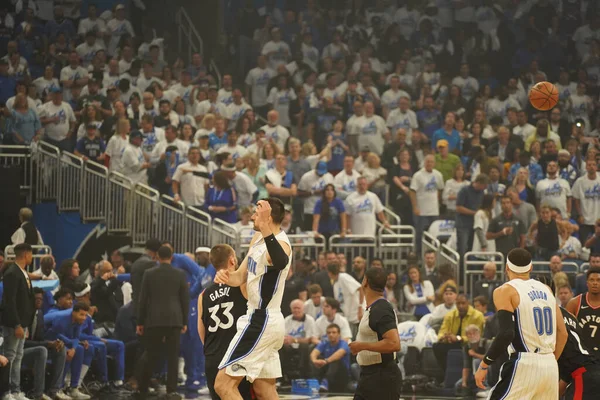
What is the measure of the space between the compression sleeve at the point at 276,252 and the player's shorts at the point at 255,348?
49 cm

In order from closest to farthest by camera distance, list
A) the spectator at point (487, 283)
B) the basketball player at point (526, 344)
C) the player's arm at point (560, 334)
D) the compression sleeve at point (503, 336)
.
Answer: the compression sleeve at point (503, 336) < the basketball player at point (526, 344) < the player's arm at point (560, 334) < the spectator at point (487, 283)

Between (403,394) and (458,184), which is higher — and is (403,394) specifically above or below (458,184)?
below

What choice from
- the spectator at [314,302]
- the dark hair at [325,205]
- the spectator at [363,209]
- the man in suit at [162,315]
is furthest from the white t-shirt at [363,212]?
the man in suit at [162,315]

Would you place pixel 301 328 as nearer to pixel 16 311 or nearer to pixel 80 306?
pixel 80 306

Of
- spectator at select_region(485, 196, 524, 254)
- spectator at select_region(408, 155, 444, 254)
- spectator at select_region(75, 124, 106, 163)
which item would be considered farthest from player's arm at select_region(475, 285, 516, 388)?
spectator at select_region(75, 124, 106, 163)

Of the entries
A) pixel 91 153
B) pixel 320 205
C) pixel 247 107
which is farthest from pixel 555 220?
pixel 91 153

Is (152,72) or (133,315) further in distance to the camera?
(152,72)

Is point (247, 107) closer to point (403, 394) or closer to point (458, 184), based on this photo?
point (458, 184)

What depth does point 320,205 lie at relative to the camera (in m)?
19.1

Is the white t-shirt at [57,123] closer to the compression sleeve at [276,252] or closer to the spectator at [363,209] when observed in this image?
the spectator at [363,209]

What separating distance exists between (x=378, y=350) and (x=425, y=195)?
36.1 ft

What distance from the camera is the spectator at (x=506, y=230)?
1875cm

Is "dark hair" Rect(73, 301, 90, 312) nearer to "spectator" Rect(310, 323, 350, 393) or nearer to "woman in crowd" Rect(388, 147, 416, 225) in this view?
"spectator" Rect(310, 323, 350, 393)

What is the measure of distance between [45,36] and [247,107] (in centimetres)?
500
